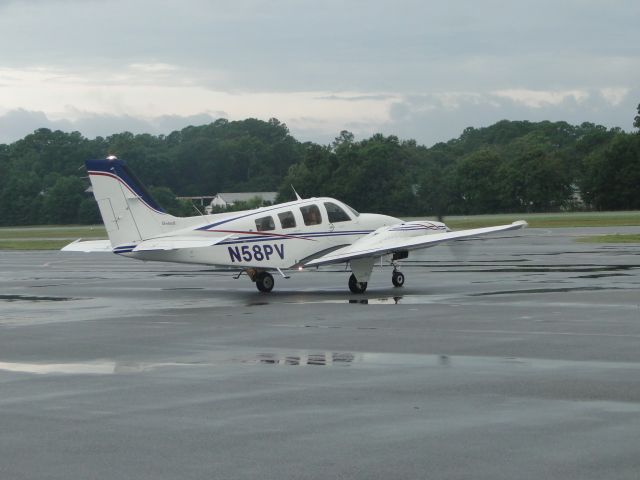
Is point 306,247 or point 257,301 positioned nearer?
point 257,301

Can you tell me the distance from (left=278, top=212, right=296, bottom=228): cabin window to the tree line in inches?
417

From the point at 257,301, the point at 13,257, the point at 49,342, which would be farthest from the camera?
the point at 13,257

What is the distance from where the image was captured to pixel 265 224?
27422mm

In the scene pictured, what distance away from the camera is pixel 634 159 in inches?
4222

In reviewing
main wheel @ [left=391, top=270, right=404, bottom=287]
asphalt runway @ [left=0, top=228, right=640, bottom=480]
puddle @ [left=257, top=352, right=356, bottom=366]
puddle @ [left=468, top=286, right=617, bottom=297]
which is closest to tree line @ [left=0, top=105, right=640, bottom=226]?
main wheel @ [left=391, top=270, right=404, bottom=287]

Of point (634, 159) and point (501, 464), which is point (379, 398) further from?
point (634, 159)

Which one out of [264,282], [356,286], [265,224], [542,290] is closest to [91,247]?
[264,282]

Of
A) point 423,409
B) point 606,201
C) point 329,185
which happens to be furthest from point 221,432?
point 606,201

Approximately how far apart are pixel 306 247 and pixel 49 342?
10317 mm

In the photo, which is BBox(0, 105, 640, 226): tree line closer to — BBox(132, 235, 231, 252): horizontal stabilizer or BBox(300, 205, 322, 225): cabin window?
BBox(300, 205, 322, 225): cabin window

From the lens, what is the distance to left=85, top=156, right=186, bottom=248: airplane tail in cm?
2733

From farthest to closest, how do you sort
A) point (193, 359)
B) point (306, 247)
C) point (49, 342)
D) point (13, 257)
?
point (13, 257) → point (306, 247) → point (49, 342) → point (193, 359)

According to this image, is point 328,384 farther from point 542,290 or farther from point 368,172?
point 368,172

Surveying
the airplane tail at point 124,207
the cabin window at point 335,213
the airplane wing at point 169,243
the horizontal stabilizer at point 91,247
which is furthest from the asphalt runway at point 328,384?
the cabin window at point 335,213
